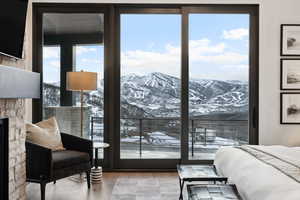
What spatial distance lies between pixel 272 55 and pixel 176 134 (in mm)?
1823

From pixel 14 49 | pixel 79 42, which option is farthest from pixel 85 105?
pixel 14 49

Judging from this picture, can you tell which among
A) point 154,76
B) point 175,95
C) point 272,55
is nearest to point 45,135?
point 154,76

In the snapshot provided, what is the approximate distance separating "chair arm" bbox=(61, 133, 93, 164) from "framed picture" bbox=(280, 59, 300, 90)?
2.87 m

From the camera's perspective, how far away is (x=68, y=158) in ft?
11.2

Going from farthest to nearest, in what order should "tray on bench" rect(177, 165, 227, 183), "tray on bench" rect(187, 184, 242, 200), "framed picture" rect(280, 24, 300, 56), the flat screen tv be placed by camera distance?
"framed picture" rect(280, 24, 300, 56) < "tray on bench" rect(177, 165, 227, 183) < the flat screen tv < "tray on bench" rect(187, 184, 242, 200)

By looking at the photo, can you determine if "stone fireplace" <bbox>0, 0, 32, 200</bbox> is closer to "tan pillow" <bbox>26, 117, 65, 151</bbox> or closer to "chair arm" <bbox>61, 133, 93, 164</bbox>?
"tan pillow" <bbox>26, 117, 65, 151</bbox>

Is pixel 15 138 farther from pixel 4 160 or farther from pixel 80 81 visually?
pixel 80 81

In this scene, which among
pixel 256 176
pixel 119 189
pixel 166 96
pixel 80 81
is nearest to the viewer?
pixel 256 176

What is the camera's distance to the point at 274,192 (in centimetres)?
180

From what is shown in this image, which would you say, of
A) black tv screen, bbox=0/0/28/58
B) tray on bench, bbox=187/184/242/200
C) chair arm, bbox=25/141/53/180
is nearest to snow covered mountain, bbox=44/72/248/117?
chair arm, bbox=25/141/53/180

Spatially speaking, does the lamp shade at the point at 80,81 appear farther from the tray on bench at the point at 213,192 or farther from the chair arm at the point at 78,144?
the tray on bench at the point at 213,192

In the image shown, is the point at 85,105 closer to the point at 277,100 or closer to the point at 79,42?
the point at 79,42

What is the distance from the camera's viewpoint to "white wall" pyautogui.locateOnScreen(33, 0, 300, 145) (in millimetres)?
4562

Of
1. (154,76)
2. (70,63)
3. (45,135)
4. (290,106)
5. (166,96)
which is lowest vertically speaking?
(45,135)
